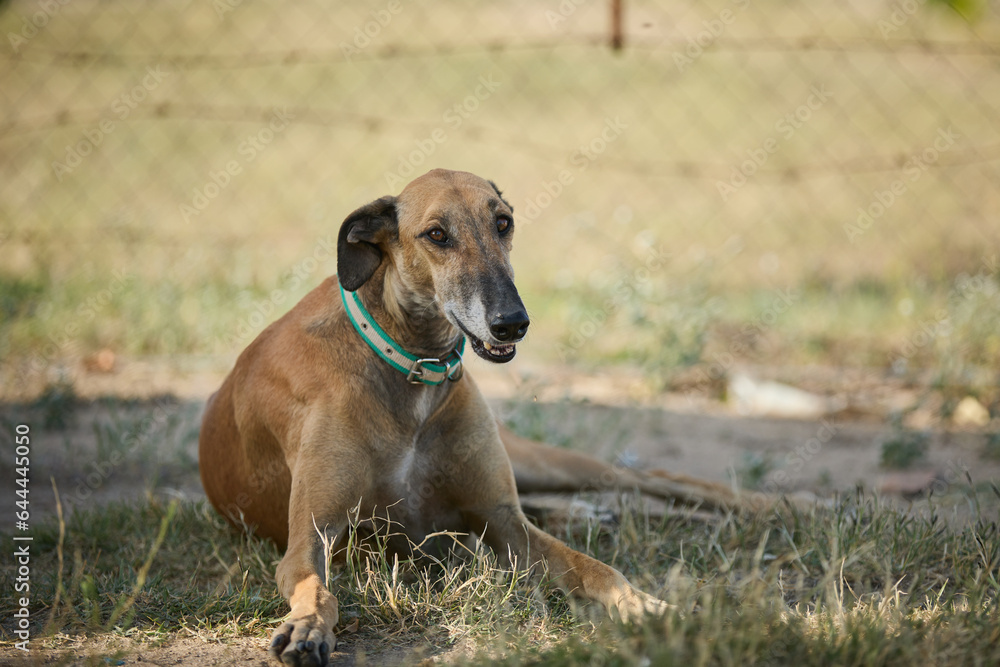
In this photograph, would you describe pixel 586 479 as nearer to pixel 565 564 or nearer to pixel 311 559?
pixel 565 564

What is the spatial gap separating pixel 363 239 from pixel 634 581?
1436 millimetres

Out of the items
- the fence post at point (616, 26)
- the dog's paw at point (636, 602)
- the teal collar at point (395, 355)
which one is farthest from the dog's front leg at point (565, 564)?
the fence post at point (616, 26)

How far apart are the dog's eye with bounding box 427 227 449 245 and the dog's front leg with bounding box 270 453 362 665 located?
778mm

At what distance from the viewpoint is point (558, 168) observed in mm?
12062

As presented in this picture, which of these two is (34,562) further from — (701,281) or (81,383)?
(701,281)

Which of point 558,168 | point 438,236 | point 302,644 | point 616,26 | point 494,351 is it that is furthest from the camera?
point 558,168

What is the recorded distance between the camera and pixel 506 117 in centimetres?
1476

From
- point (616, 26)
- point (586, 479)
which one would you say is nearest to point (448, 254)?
point (586, 479)

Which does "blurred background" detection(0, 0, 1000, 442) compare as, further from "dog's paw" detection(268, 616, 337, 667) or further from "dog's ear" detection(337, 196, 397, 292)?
"dog's paw" detection(268, 616, 337, 667)

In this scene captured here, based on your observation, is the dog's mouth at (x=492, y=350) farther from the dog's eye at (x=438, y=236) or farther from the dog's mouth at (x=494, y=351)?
the dog's eye at (x=438, y=236)

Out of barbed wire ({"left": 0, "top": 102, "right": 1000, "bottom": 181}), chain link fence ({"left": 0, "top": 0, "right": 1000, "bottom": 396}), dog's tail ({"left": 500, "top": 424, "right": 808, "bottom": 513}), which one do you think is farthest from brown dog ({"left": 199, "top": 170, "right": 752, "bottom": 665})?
barbed wire ({"left": 0, "top": 102, "right": 1000, "bottom": 181})

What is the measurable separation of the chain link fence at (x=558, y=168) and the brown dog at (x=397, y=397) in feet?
9.03

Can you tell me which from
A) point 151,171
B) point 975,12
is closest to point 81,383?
point 151,171

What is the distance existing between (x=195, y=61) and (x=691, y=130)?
8.95m
